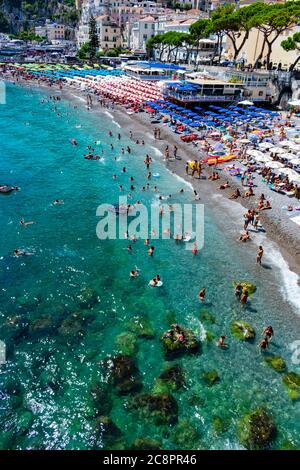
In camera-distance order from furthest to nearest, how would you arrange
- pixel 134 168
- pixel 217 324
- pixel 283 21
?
pixel 283 21
pixel 134 168
pixel 217 324

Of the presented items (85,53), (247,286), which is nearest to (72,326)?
(247,286)

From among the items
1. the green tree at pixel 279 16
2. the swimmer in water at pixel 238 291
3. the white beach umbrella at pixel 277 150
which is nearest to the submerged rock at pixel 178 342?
the swimmer in water at pixel 238 291

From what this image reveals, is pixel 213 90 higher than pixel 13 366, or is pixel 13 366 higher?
pixel 213 90

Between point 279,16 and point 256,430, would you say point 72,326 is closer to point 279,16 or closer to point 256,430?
point 256,430

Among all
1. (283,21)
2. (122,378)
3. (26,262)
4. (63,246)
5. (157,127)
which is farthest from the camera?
(283,21)

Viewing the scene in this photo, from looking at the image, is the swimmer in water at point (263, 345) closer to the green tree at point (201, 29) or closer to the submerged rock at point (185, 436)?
the submerged rock at point (185, 436)

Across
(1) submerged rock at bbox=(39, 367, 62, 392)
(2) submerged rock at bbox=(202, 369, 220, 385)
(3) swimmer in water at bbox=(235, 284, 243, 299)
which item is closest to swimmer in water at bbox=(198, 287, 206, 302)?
(3) swimmer in water at bbox=(235, 284, 243, 299)
